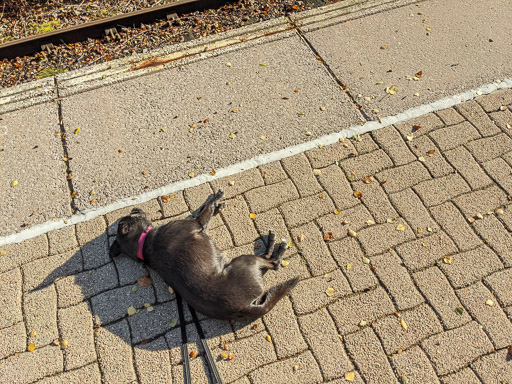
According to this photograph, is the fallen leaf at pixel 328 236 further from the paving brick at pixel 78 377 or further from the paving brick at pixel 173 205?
the paving brick at pixel 78 377

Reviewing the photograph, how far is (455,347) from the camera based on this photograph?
3.69 m

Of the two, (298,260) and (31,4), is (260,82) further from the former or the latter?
(31,4)

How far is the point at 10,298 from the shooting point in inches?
164

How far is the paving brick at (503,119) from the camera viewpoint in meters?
5.06

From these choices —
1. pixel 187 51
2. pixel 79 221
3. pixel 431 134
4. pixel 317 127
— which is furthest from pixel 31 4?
pixel 431 134

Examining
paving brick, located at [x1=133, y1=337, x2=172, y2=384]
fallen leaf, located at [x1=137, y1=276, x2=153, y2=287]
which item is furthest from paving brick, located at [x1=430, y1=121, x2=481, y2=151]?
paving brick, located at [x1=133, y1=337, x2=172, y2=384]

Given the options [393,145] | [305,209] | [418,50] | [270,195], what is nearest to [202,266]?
[270,195]

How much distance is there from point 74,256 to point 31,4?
16.4ft

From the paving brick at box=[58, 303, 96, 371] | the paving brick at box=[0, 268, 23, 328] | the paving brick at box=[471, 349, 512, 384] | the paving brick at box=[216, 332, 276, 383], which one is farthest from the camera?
the paving brick at box=[0, 268, 23, 328]

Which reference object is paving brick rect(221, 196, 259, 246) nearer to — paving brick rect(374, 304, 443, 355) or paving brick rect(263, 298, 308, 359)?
paving brick rect(263, 298, 308, 359)

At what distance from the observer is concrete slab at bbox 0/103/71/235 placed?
4719 mm

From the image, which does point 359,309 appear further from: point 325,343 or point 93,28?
point 93,28

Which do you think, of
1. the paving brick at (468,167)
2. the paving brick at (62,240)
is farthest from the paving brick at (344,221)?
the paving brick at (62,240)

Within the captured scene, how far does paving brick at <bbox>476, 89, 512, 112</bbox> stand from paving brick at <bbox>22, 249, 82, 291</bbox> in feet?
17.3
